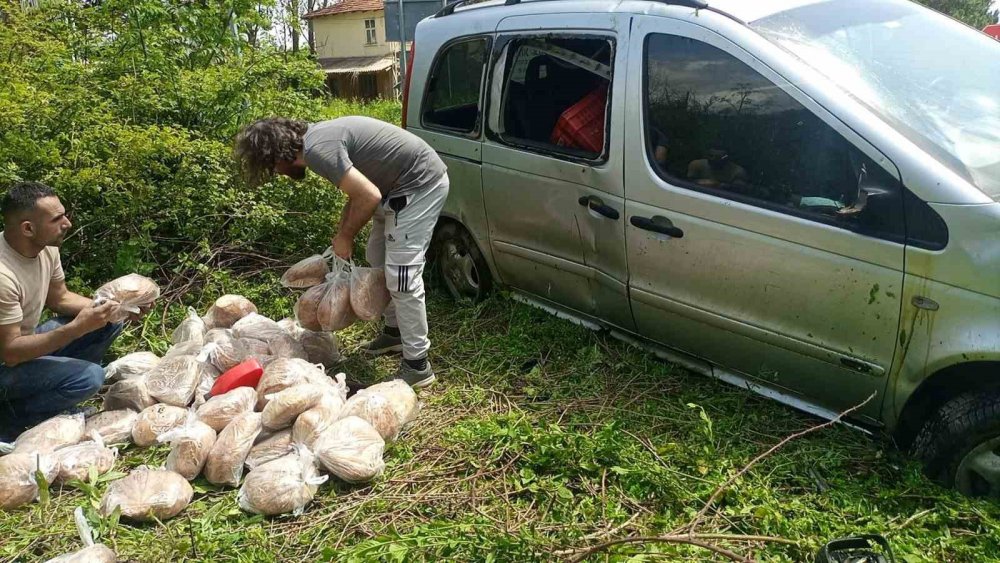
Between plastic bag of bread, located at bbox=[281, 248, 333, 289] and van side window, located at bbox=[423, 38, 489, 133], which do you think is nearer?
plastic bag of bread, located at bbox=[281, 248, 333, 289]

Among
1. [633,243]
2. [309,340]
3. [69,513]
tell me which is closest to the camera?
[69,513]

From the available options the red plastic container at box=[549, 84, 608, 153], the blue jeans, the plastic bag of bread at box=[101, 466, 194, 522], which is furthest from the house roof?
the plastic bag of bread at box=[101, 466, 194, 522]

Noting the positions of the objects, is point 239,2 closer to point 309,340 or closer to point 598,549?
point 309,340

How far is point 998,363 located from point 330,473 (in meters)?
2.72

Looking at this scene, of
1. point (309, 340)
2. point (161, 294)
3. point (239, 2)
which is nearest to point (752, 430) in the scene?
point (309, 340)

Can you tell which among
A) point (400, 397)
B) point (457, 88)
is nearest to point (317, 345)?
point (400, 397)

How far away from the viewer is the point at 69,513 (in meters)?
3.26

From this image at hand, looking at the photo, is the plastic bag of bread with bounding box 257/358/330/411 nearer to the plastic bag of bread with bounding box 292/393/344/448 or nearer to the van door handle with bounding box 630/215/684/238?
the plastic bag of bread with bounding box 292/393/344/448

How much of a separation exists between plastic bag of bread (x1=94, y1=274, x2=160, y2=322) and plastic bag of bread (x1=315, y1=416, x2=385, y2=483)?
162 cm

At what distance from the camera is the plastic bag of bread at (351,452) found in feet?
10.8

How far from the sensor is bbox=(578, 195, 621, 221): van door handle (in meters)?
3.74

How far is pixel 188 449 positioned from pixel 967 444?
3.25m

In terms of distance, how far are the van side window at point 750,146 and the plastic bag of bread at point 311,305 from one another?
1.99m

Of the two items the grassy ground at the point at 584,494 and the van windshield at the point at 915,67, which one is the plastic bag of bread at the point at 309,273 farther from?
the van windshield at the point at 915,67
